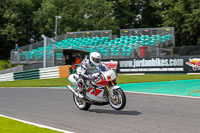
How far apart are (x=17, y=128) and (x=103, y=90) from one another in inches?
98.6

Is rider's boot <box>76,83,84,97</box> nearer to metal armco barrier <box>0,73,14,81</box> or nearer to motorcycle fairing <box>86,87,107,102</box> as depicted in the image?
motorcycle fairing <box>86,87,107,102</box>

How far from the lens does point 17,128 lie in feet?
22.1

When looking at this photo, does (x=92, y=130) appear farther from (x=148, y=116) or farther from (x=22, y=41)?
(x=22, y=41)

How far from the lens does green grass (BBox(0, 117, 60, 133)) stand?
6.36 m

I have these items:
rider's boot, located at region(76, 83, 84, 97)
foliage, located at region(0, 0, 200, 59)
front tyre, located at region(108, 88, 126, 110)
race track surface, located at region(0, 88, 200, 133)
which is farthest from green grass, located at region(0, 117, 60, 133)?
foliage, located at region(0, 0, 200, 59)

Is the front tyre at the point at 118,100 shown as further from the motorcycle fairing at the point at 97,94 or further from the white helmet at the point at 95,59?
the white helmet at the point at 95,59

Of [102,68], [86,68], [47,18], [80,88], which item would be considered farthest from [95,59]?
[47,18]

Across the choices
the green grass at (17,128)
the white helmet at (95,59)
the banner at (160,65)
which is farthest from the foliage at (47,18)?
the green grass at (17,128)

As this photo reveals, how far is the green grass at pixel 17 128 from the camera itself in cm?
636

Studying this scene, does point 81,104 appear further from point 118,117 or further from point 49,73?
point 49,73

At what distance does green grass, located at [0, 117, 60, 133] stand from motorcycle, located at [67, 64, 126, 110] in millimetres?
2030

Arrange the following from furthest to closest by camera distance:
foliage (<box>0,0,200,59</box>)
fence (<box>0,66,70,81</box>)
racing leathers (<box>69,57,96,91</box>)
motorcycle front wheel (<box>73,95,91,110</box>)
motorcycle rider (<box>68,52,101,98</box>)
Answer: foliage (<box>0,0,200,59</box>), fence (<box>0,66,70,81</box>), motorcycle front wheel (<box>73,95,91,110</box>), racing leathers (<box>69,57,96,91</box>), motorcycle rider (<box>68,52,101,98</box>)

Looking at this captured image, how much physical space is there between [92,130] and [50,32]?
141 feet

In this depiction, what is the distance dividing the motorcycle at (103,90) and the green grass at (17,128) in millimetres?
2030
